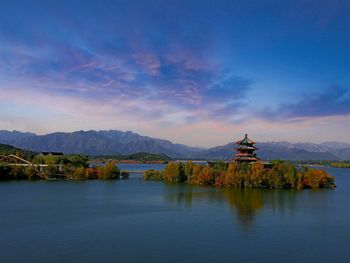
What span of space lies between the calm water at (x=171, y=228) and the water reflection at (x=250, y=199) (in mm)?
91

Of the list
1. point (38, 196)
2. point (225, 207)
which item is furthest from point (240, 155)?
point (38, 196)

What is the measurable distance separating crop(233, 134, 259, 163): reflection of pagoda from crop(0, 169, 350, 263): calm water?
18837 mm

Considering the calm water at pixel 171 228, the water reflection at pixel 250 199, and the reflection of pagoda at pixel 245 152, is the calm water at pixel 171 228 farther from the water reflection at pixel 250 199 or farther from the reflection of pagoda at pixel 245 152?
the reflection of pagoda at pixel 245 152

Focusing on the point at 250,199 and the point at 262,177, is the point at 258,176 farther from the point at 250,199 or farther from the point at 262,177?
the point at 250,199

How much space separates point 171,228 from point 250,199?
657 inches

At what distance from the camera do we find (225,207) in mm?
→ 36031

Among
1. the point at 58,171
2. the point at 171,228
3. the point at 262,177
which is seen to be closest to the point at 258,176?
the point at 262,177

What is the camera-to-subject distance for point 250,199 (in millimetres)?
41781

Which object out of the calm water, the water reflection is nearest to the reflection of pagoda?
the water reflection

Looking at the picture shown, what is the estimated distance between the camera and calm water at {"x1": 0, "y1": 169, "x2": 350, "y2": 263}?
21250 millimetres

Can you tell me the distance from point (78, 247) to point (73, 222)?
6.42 metres

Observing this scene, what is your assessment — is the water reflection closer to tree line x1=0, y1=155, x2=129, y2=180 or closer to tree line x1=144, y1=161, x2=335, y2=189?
tree line x1=144, y1=161, x2=335, y2=189

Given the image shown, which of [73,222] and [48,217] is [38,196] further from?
[73,222]

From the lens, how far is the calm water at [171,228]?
2125cm
